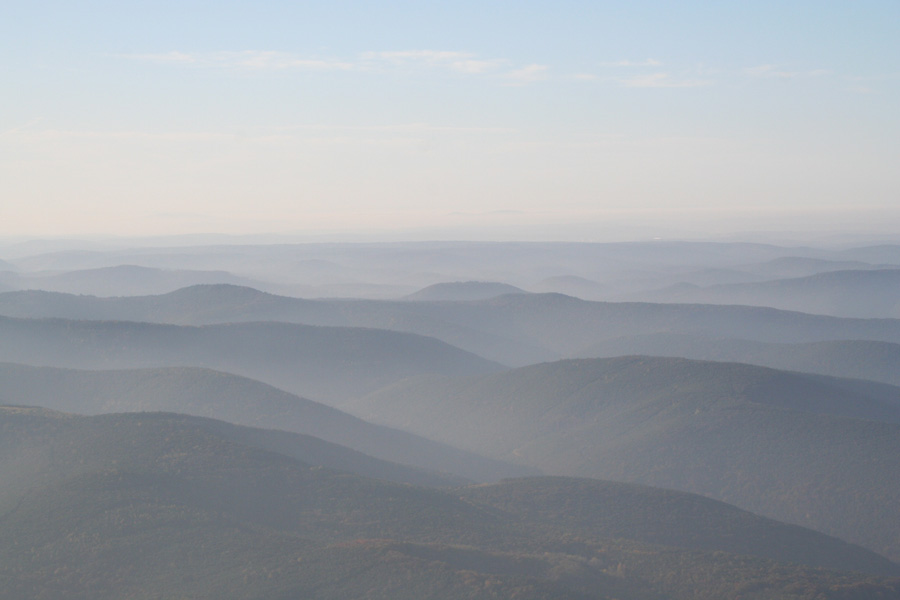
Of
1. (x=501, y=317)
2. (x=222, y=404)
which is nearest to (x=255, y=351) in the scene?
(x=222, y=404)

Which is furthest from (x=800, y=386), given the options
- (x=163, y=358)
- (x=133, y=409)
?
(x=163, y=358)

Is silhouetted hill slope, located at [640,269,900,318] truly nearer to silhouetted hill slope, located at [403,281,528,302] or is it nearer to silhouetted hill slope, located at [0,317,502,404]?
silhouetted hill slope, located at [403,281,528,302]

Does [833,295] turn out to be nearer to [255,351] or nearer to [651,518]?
[255,351]

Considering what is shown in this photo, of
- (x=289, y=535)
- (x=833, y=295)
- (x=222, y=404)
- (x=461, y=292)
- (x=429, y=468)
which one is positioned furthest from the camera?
(x=461, y=292)

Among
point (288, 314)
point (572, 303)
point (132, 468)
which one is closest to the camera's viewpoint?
point (132, 468)

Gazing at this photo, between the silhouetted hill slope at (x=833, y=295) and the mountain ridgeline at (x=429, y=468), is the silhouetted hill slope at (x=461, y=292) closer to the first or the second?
the silhouetted hill slope at (x=833, y=295)

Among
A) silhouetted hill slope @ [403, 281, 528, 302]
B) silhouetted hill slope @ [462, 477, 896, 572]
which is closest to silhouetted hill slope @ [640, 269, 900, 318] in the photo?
silhouetted hill slope @ [403, 281, 528, 302]

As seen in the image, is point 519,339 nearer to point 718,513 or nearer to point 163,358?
point 163,358
